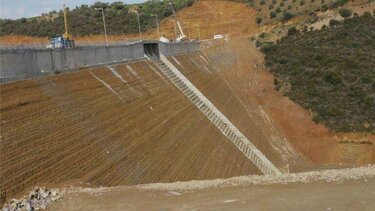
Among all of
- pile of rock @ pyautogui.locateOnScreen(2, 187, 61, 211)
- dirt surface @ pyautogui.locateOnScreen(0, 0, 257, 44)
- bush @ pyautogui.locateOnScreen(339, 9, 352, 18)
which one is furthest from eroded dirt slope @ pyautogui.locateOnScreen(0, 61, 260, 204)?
dirt surface @ pyautogui.locateOnScreen(0, 0, 257, 44)

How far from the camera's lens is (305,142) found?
41125 mm

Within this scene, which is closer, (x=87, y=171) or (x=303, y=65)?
(x=87, y=171)

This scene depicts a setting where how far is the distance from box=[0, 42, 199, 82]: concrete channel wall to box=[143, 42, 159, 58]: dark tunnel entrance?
2.10 meters

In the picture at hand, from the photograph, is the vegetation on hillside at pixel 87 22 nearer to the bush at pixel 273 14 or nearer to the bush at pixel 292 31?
the bush at pixel 273 14

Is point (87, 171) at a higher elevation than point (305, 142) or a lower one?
higher

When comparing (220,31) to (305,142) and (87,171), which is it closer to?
(305,142)

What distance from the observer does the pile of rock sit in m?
14.2

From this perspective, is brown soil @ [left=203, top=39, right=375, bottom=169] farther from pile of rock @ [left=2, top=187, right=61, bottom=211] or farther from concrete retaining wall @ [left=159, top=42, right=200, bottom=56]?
pile of rock @ [left=2, top=187, right=61, bottom=211]

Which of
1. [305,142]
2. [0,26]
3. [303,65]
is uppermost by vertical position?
[0,26]

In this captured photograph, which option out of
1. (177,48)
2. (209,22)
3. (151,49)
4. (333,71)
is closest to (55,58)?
(151,49)

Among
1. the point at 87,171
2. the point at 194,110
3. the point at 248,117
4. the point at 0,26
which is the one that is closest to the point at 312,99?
the point at 248,117

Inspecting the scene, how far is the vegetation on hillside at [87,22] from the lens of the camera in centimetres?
8088

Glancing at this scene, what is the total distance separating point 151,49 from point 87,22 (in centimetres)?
4478

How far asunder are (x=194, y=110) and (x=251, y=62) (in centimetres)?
2441
